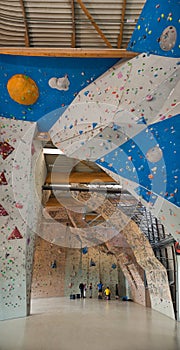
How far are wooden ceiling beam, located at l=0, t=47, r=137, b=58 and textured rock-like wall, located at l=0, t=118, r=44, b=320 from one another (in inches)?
85.7

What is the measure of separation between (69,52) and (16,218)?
423 centimetres

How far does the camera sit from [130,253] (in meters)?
14.5

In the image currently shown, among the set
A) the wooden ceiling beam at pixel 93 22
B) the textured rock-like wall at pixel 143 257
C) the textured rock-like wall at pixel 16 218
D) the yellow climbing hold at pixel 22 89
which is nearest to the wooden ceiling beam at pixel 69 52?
the wooden ceiling beam at pixel 93 22

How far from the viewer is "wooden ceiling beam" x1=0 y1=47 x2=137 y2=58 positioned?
5234 mm

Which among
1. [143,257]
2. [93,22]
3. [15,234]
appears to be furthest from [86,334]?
[143,257]

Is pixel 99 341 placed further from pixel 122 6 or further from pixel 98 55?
pixel 122 6

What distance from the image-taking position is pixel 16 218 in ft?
25.3

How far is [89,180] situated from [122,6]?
289 inches

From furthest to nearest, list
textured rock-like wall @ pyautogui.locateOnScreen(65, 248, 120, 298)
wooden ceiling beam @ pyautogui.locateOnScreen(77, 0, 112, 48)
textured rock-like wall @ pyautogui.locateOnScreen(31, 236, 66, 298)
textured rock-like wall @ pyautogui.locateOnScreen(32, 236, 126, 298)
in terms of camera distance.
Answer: textured rock-like wall @ pyautogui.locateOnScreen(65, 248, 120, 298)
textured rock-like wall @ pyautogui.locateOnScreen(32, 236, 126, 298)
textured rock-like wall @ pyautogui.locateOnScreen(31, 236, 66, 298)
wooden ceiling beam @ pyautogui.locateOnScreen(77, 0, 112, 48)

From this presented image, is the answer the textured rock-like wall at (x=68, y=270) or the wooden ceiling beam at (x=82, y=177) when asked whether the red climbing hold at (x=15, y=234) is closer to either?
the wooden ceiling beam at (x=82, y=177)

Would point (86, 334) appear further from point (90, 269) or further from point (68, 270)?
point (90, 269)

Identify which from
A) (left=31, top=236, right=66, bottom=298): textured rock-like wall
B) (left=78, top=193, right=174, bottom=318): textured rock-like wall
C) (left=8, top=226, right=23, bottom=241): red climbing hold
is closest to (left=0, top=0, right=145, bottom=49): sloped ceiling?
(left=8, top=226, right=23, bottom=241): red climbing hold

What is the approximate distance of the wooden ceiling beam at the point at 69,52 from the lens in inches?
206

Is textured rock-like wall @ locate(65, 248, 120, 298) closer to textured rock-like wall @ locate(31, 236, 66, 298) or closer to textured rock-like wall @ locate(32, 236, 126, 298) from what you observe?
textured rock-like wall @ locate(32, 236, 126, 298)
